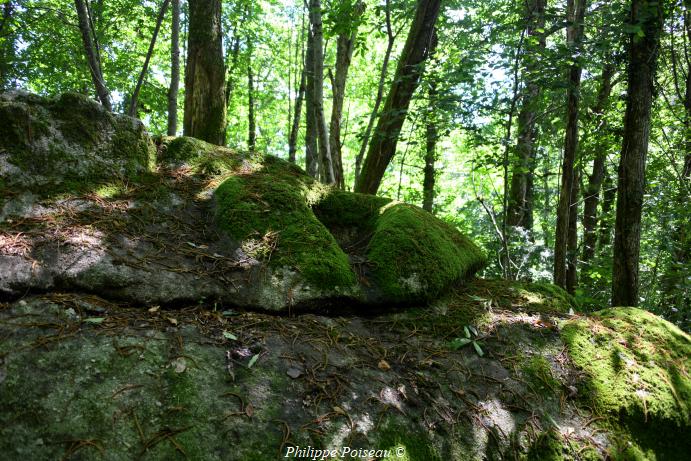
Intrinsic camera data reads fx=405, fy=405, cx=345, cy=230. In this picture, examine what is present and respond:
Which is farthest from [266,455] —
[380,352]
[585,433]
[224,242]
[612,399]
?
[612,399]

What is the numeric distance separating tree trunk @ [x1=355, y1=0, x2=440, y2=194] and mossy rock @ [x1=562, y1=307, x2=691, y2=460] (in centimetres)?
397

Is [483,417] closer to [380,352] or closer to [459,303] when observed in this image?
[380,352]

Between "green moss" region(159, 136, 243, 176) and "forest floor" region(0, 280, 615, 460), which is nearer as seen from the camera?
"forest floor" region(0, 280, 615, 460)

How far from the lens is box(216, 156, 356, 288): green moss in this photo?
11.4 ft

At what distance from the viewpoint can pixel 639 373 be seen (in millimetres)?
3271

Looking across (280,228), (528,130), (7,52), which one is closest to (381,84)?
(528,130)

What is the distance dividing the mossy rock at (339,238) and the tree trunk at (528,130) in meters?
2.80

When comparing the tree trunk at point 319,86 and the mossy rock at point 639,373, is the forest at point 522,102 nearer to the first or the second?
the tree trunk at point 319,86

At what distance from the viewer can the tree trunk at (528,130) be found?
18.7ft

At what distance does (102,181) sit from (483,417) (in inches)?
145

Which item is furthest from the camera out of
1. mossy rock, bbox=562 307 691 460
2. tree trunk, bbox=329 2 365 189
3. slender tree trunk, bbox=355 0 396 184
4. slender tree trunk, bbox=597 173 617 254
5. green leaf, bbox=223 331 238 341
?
slender tree trunk, bbox=597 173 617 254

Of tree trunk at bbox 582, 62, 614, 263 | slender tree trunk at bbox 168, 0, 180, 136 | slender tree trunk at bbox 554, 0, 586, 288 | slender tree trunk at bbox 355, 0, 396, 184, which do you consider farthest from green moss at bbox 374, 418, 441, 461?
slender tree trunk at bbox 168, 0, 180, 136

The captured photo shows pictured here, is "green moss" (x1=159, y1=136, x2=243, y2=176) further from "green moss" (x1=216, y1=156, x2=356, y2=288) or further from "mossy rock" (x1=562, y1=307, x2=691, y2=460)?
"mossy rock" (x1=562, y1=307, x2=691, y2=460)

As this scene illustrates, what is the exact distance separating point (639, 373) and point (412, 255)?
2052 mm
